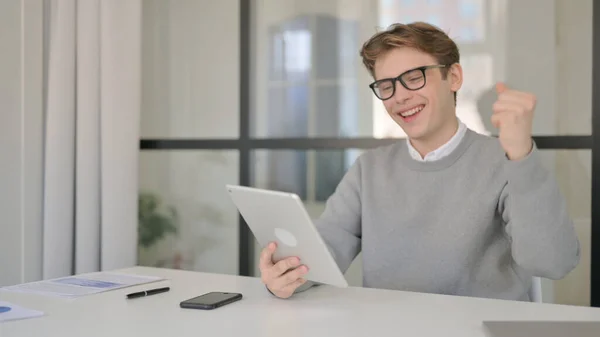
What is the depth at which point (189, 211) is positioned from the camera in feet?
9.70

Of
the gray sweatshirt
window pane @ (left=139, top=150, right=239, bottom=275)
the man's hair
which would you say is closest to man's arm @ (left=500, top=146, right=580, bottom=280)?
the gray sweatshirt

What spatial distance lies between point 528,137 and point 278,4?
5.55 ft

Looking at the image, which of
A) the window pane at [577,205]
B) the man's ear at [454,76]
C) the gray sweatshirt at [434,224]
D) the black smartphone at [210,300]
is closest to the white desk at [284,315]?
the black smartphone at [210,300]

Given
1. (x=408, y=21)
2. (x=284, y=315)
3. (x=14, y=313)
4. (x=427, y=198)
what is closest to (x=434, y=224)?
(x=427, y=198)

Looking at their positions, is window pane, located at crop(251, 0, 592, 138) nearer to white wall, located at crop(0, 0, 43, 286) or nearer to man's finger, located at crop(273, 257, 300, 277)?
white wall, located at crop(0, 0, 43, 286)

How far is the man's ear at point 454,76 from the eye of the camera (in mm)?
1775

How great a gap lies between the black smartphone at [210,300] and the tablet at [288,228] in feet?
0.44

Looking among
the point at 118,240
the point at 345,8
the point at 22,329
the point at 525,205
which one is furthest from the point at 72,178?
the point at 525,205

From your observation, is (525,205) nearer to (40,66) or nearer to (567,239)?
(567,239)

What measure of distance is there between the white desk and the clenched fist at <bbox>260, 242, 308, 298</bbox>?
0.9 inches

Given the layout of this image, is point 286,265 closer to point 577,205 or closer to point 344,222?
point 344,222

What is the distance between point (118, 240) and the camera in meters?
2.73

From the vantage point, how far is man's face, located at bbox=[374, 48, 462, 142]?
1.71m

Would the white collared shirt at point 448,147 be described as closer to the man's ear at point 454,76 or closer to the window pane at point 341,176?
the man's ear at point 454,76
